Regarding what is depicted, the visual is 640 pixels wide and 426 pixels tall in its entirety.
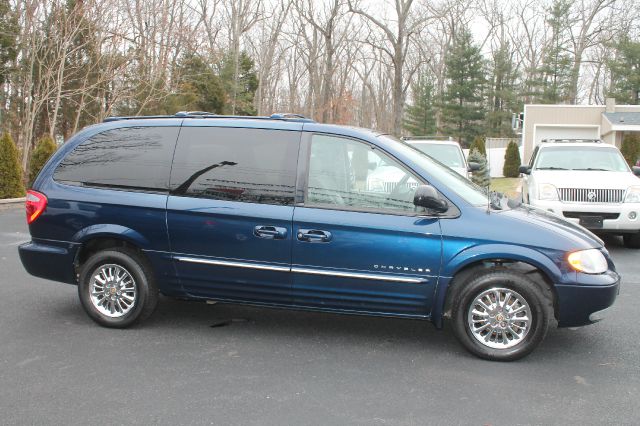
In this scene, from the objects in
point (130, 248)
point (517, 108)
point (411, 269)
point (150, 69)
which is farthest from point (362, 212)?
point (517, 108)

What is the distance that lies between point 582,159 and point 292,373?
26.0 ft

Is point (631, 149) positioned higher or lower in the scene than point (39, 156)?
higher

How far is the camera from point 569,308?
14.1 feet

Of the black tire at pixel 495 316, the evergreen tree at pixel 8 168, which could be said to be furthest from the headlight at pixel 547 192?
the evergreen tree at pixel 8 168

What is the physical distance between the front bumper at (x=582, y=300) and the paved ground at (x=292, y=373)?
348mm

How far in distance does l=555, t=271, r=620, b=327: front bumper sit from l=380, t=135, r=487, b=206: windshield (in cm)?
91

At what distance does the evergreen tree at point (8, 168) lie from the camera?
1437 cm

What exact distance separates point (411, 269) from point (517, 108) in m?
48.0

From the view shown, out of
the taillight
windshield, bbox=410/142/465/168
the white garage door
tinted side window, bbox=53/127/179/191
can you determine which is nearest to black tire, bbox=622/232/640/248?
windshield, bbox=410/142/465/168

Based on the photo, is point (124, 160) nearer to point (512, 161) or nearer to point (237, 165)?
point (237, 165)

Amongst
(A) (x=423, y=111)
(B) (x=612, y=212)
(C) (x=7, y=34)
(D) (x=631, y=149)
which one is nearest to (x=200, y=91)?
(C) (x=7, y=34)

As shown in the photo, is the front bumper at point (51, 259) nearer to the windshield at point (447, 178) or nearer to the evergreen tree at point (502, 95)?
the windshield at point (447, 178)

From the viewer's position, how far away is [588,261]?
432cm

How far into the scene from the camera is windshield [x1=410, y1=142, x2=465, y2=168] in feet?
42.5
